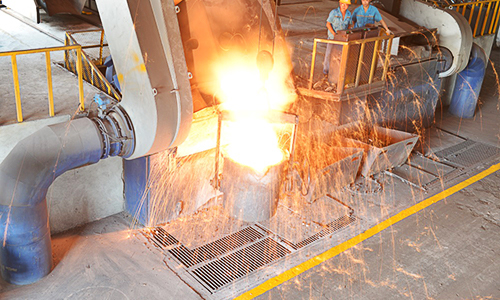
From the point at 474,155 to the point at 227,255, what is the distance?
5.61 meters

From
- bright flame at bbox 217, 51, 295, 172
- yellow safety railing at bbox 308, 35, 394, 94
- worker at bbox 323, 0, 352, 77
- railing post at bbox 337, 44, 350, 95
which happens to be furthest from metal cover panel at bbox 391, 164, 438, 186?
bright flame at bbox 217, 51, 295, 172

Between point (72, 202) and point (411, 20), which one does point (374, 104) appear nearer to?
point (411, 20)

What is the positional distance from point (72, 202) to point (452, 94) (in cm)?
885

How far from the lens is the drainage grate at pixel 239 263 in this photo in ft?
19.1

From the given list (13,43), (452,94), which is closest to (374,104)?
(452,94)

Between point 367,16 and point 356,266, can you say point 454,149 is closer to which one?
point 367,16

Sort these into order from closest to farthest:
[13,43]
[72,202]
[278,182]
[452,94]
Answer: [278,182]
[72,202]
[13,43]
[452,94]

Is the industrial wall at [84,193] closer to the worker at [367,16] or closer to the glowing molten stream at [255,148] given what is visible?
the glowing molten stream at [255,148]

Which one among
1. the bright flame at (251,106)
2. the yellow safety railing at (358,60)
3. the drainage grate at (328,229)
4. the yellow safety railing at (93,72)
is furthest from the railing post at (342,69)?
the yellow safety railing at (93,72)

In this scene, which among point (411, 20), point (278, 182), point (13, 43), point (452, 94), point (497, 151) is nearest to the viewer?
point (278, 182)

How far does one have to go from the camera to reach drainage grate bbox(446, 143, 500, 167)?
9.06 m

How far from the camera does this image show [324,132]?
26.3 feet

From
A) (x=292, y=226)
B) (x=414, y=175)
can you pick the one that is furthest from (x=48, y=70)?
(x=414, y=175)

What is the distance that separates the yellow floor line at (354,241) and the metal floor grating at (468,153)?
1.29 ft
